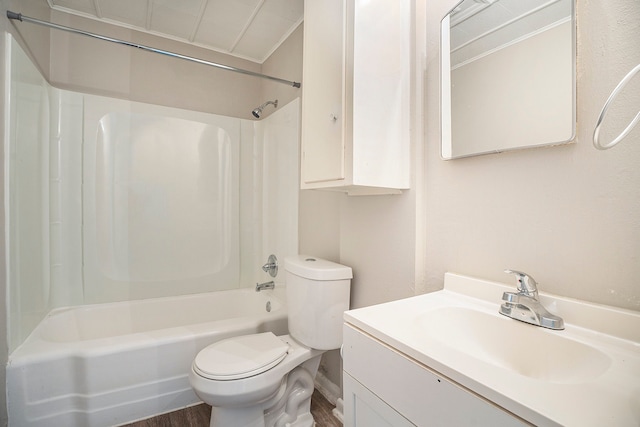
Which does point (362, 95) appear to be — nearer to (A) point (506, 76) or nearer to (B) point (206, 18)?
(A) point (506, 76)

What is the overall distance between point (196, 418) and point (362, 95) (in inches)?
69.9

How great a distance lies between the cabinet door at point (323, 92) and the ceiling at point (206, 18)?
76 centimetres

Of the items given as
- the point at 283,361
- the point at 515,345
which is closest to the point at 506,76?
the point at 515,345

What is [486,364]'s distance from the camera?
545 mm

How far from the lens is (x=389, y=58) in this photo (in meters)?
1.12

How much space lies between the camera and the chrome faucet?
2.35 ft

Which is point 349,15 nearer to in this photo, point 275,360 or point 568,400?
point 568,400

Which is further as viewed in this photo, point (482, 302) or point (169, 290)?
point (169, 290)

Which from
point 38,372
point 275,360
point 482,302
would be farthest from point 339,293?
point 38,372

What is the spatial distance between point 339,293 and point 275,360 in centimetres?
41

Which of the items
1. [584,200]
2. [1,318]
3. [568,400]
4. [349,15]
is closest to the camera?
[568,400]

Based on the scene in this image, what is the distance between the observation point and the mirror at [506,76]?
2.56 feet

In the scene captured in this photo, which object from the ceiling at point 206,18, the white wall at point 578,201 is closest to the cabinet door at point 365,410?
the white wall at point 578,201

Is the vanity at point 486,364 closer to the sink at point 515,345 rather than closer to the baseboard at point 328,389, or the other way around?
the sink at point 515,345
